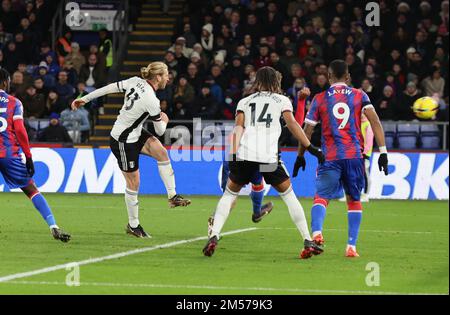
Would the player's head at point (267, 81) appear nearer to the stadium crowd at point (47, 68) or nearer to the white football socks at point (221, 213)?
the white football socks at point (221, 213)

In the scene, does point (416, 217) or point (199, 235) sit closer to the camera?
point (199, 235)

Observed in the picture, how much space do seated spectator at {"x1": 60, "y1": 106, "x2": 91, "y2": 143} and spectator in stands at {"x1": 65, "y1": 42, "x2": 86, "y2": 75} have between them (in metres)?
2.71

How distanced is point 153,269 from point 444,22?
1850 centimetres

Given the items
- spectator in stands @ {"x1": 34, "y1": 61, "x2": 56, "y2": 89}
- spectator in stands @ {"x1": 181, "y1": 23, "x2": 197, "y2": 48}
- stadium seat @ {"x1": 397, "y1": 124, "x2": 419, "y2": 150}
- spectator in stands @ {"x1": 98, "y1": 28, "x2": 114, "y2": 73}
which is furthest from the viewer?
spectator in stands @ {"x1": 98, "y1": 28, "x2": 114, "y2": 73}

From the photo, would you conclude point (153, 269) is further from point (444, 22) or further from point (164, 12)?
point (164, 12)

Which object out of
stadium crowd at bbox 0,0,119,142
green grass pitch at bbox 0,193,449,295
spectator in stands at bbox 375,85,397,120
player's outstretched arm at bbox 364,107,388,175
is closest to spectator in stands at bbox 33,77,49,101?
stadium crowd at bbox 0,0,119,142

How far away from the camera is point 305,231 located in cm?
1166

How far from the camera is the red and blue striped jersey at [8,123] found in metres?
12.9

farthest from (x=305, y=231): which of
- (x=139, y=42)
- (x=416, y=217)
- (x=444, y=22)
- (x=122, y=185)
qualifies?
(x=139, y=42)

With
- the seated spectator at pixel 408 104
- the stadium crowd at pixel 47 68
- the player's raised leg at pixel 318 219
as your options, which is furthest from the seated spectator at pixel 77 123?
the player's raised leg at pixel 318 219

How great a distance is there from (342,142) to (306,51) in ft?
48.3

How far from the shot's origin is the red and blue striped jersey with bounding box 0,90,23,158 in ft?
42.4

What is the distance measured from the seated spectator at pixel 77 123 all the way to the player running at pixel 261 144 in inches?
532

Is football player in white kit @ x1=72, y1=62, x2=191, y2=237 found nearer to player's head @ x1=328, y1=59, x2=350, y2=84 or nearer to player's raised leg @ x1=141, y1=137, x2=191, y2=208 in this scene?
player's raised leg @ x1=141, y1=137, x2=191, y2=208
